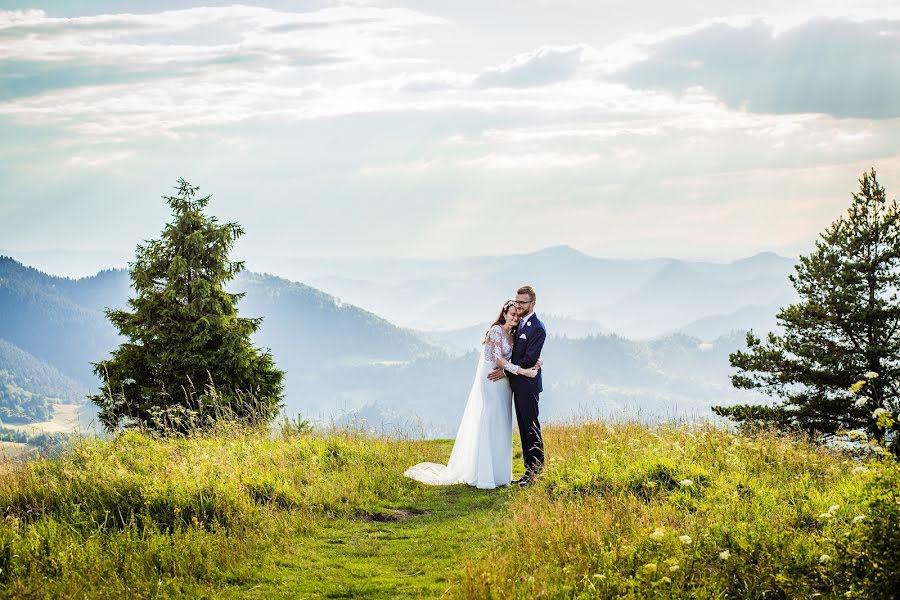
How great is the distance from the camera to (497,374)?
12.6 m

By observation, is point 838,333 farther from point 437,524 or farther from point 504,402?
point 437,524

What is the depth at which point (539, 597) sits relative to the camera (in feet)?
20.4

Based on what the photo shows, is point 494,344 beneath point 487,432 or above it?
above

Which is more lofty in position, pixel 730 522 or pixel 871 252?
pixel 871 252

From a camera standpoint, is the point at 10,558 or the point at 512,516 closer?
the point at 10,558

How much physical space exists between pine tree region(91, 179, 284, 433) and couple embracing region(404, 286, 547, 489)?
34.1 ft

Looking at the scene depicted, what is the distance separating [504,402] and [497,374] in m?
0.54

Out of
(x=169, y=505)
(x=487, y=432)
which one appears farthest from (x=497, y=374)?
(x=169, y=505)

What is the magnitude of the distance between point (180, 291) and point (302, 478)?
1272 centimetres

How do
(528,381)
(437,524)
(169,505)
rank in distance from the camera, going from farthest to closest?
1. (528,381)
2. (437,524)
3. (169,505)

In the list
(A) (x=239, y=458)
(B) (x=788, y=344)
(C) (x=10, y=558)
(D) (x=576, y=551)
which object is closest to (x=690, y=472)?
(D) (x=576, y=551)

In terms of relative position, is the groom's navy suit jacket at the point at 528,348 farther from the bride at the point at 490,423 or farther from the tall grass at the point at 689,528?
the tall grass at the point at 689,528

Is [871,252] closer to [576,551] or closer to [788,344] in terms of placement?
[788,344]

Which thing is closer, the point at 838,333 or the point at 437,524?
the point at 437,524
